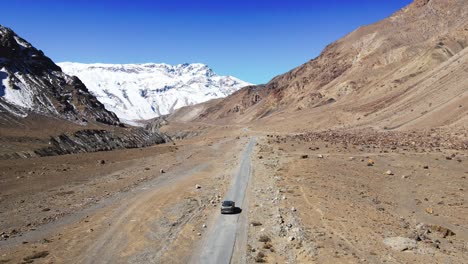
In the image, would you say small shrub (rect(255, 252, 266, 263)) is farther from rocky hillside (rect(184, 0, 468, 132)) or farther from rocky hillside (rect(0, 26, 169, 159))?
rocky hillside (rect(0, 26, 169, 159))

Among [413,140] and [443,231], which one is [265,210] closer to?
[443,231]

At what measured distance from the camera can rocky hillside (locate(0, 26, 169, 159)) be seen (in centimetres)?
8081

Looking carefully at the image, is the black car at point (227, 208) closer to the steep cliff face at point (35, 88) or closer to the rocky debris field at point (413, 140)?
the rocky debris field at point (413, 140)

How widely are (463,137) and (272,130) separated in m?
74.7

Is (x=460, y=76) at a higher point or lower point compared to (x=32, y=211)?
higher

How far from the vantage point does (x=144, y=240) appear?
2669cm

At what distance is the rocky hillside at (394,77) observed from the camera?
279 ft

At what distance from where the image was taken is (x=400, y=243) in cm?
2359

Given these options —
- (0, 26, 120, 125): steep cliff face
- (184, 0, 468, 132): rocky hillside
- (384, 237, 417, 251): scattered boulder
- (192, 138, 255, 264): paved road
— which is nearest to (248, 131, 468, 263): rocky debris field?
(384, 237, 417, 251): scattered boulder

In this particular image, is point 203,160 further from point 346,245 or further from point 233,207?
point 346,245

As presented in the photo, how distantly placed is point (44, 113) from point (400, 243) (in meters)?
100

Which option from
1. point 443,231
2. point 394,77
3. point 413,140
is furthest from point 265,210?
point 394,77

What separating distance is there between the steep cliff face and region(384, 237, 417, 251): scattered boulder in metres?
88.7

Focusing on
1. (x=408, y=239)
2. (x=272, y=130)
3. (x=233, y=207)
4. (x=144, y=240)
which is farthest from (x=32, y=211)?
(x=272, y=130)
